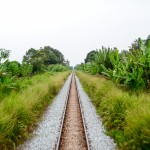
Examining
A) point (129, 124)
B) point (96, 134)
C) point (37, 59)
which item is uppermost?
point (37, 59)

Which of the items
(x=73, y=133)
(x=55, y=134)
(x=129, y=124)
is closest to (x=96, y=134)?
(x=73, y=133)

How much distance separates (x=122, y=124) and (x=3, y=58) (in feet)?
26.0

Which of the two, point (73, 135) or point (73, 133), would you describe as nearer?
point (73, 135)

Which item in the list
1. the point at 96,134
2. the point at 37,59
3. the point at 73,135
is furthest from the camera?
the point at 37,59

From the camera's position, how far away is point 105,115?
39.3 feet

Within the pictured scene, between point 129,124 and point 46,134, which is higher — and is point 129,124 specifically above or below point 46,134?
above

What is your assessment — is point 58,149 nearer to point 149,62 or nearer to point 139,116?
point 139,116

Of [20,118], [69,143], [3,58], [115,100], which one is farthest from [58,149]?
[3,58]

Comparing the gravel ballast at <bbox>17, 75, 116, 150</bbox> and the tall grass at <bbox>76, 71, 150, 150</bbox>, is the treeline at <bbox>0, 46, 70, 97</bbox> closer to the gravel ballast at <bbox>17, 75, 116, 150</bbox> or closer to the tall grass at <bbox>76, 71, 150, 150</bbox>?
the gravel ballast at <bbox>17, 75, 116, 150</bbox>

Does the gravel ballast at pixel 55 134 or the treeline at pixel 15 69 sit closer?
the gravel ballast at pixel 55 134

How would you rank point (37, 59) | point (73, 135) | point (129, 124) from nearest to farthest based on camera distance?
point (129, 124) < point (73, 135) < point (37, 59)

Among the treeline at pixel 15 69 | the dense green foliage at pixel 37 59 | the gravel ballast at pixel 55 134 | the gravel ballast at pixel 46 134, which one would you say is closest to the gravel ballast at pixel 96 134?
the gravel ballast at pixel 55 134

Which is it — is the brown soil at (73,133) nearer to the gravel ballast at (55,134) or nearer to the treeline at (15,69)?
the gravel ballast at (55,134)

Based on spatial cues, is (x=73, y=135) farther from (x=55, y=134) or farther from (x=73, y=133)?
(x=55, y=134)
